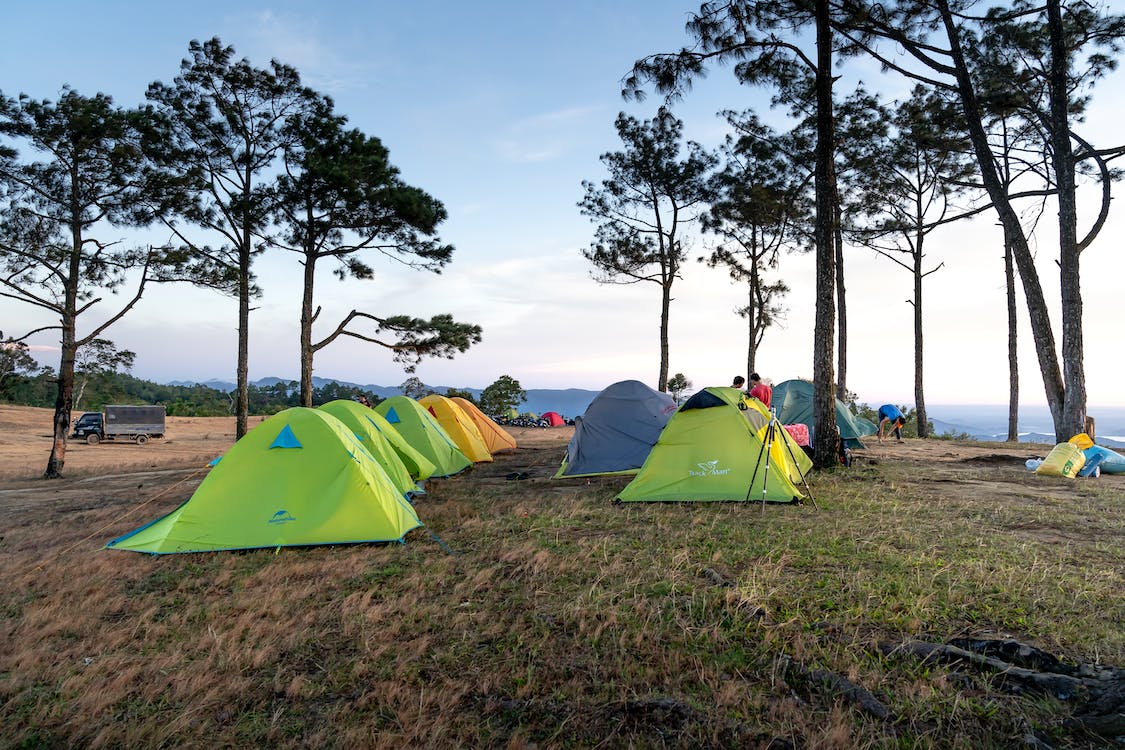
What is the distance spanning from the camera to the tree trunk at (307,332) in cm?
1847

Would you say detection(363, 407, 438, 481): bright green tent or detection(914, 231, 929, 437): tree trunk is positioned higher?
detection(914, 231, 929, 437): tree trunk

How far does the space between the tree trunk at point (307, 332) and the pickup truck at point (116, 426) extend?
14.7 m

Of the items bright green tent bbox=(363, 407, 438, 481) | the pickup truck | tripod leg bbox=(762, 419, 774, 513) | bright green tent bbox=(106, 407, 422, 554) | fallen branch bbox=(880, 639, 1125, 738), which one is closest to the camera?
fallen branch bbox=(880, 639, 1125, 738)

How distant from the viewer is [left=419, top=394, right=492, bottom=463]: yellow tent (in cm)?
1574

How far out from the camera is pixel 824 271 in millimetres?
11734

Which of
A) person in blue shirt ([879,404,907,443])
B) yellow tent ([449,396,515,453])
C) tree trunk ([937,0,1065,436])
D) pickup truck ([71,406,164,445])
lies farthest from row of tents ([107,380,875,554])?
pickup truck ([71,406,164,445])

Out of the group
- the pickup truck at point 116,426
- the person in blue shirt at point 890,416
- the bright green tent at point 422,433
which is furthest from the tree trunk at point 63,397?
the person in blue shirt at point 890,416

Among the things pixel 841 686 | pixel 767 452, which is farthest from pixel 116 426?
pixel 841 686

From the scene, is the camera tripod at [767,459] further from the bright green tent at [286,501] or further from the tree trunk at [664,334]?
the tree trunk at [664,334]

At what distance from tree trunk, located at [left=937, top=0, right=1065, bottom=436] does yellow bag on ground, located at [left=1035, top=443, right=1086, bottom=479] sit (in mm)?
3178

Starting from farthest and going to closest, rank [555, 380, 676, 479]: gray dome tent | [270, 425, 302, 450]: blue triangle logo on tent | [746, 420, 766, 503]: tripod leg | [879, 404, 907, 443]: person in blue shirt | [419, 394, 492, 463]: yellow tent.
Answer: [879, 404, 907, 443]: person in blue shirt < [419, 394, 492, 463]: yellow tent < [555, 380, 676, 479]: gray dome tent < [746, 420, 766, 503]: tripod leg < [270, 425, 302, 450]: blue triangle logo on tent

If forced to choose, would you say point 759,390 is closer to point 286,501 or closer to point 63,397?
point 286,501

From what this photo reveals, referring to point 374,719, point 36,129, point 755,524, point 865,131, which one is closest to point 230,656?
point 374,719

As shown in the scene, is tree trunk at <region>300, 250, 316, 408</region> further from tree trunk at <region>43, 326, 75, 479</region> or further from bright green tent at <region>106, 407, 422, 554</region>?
bright green tent at <region>106, 407, 422, 554</region>
